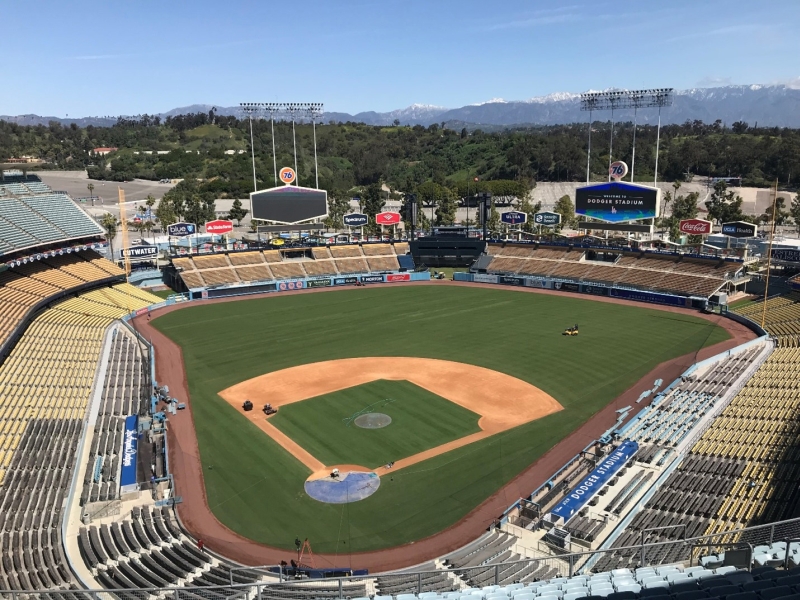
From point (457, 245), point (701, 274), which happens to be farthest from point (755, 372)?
point (457, 245)

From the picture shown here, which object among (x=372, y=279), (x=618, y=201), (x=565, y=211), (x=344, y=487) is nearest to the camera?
(x=344, y=487)

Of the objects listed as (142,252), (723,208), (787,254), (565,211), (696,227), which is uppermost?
(696,227)

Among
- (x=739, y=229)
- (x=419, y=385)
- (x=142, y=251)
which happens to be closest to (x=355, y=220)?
(x=142, y=251)

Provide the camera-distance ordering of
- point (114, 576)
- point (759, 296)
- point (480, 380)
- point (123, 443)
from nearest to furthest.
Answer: point (114, 576), point (123, 443), point (480, 380), point (759, 296)

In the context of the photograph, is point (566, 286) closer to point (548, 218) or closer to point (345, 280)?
point (548, 218)

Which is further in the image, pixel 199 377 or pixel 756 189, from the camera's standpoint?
pixel 756 189

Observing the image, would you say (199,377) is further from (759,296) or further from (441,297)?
(759,296)

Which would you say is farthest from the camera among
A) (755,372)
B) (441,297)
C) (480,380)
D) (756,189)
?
(756,189)
